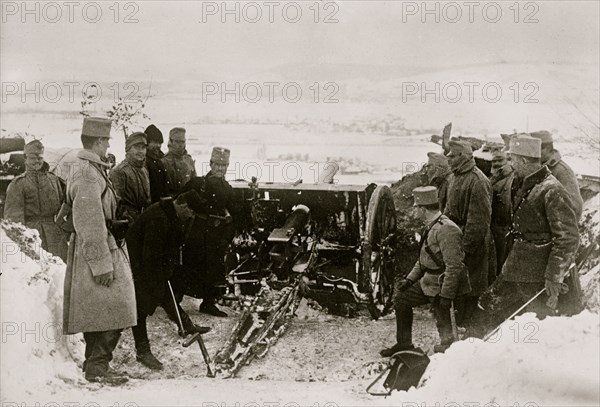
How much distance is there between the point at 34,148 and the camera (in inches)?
225

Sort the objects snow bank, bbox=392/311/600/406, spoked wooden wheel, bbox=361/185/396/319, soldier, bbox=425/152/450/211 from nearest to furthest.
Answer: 1. snow bank, bbox=392/311/600/406
2. spoked wooden wheel, bbox=361/185/396/319
3. soldier, bbox=425/152/450/211

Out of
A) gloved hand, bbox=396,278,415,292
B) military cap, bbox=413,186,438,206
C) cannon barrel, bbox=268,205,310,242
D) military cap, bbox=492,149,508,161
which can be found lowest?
gloved hand, bbox=396,278,415,292

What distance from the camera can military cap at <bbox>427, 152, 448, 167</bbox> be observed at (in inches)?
217

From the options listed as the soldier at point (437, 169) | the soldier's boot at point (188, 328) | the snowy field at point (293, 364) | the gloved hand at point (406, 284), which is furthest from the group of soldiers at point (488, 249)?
the soldier's boot at point (188, 328)

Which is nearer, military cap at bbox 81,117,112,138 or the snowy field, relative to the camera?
the snowy field

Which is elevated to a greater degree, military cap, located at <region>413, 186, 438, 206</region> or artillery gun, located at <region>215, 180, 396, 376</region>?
military cap, located at <region>413, 186, 438, 206</region>

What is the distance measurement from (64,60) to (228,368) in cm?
281

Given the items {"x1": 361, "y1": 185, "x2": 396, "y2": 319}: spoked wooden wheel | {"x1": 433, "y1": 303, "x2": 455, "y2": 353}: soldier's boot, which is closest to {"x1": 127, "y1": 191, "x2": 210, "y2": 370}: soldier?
{"x1": 361, "y1": 185, "x2": 396, "y2": 319}: spoked wooden wheel

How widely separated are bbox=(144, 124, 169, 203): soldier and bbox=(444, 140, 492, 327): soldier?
2586 millimetres

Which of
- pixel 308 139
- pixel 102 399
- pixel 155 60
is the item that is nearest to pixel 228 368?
pixel 102 399

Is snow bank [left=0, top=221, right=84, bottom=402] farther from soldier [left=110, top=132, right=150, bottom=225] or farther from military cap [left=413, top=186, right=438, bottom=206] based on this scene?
military cap [left=413, top=186, right=438, bottom=206]

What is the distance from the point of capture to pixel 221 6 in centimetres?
458

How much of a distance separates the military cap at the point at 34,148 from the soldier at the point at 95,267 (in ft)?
6.14

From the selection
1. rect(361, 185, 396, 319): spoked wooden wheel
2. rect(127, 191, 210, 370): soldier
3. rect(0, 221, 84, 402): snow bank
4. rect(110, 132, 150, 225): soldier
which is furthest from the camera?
rect(361, 185, 396, 319): spoked wooden wheel
